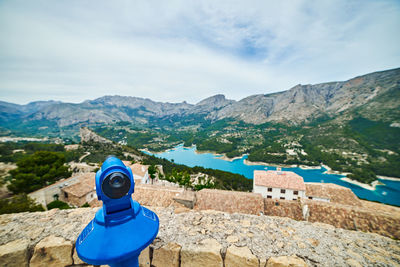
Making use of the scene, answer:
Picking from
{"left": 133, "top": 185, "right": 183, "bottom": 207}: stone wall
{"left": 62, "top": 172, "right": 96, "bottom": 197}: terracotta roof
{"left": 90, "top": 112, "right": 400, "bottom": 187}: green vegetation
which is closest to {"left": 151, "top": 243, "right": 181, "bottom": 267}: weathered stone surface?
{"left": 133, "top": 185, "right": 183, "bottom": 207}: stone wall

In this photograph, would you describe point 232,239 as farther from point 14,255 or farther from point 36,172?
point 36,172

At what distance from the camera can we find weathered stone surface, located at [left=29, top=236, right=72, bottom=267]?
2.29m

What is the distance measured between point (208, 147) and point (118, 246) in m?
111

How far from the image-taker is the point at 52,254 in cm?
232

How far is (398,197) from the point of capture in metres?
47.8

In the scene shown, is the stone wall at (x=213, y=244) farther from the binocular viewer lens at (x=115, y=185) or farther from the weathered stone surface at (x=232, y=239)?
the binocular viewer lens at (x=115, y=185)

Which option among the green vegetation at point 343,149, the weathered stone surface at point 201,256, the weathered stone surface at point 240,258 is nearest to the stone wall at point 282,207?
the weathered stone surface at point 201,256

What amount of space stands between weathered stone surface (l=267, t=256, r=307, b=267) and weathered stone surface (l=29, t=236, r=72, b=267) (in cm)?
287

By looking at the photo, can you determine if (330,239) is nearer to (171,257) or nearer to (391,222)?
(171,257)

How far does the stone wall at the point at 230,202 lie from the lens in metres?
12.6

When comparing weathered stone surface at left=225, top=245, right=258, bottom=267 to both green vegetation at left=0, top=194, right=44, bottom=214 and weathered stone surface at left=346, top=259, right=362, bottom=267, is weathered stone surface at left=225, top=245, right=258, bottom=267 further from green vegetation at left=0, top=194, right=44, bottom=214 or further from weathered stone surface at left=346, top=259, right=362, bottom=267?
green vegetation at left=0, top=194, right=44, bottom=214

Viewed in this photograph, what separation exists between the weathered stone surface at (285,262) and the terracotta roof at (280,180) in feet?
71.8

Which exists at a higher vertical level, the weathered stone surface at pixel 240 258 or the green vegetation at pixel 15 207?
the weathered stone surface at pixel 240 258

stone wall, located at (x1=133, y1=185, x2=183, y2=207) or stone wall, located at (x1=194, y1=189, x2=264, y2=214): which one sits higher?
stone wall, located at (x1=133, y1=185, x2=183, y2=207)
